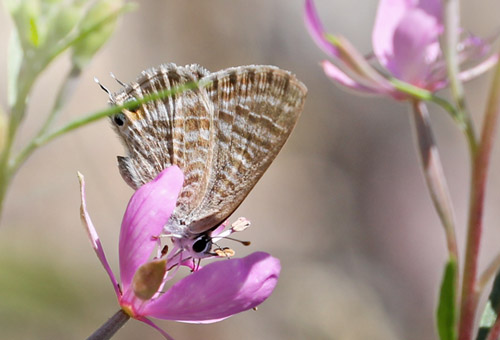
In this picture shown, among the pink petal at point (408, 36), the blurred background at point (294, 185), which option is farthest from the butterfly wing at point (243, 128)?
the blurred background at point (294, 185)

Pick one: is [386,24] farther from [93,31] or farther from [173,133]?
[173,133]

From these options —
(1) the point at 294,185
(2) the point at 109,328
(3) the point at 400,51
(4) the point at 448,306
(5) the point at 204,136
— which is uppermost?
(3) the point at 400,51

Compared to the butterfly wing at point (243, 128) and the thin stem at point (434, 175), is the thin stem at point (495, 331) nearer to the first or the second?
the thin stem at point (434, 175)

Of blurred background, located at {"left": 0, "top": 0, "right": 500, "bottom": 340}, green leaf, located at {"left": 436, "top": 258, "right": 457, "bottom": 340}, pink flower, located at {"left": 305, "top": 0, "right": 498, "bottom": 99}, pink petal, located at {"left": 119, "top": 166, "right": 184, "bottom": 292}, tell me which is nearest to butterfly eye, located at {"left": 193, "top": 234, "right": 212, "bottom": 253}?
pink petal, located at {"left": 119, "top": 166, "right": 184, "bottom": 292}

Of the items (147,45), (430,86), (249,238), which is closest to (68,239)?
(249,238)

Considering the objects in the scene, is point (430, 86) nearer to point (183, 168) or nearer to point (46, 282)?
point (183, 168)

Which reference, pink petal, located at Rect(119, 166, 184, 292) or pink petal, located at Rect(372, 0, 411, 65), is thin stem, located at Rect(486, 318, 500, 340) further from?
pink petal, located at Rect(119, 166, 184, 292)

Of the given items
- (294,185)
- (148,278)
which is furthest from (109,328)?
(294,185)
